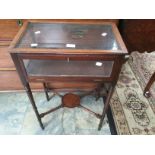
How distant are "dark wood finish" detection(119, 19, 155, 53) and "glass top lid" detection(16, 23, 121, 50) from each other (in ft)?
3.16

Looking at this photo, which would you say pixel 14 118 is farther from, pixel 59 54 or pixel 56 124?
pixel 59 54

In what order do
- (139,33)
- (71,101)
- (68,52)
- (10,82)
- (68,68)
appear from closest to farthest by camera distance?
(68,52) → (68,68) → (71,101) → (10,82) → (139,33)

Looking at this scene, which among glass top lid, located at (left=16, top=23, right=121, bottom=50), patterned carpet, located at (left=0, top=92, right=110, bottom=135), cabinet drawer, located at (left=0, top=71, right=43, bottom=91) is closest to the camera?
glass top lid, located at (left=16, top=23, right=121, bottom=50)

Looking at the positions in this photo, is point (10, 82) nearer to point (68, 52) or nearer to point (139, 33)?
point (68, 52)

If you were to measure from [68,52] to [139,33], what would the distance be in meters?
1.54

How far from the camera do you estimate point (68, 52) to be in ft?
2.62

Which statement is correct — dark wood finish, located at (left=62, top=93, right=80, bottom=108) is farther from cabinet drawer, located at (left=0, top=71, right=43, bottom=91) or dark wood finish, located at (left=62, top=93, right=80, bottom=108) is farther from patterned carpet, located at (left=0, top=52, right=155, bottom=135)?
cabinet drawer, located at (left=0, top=71, right=43, bottom=91)

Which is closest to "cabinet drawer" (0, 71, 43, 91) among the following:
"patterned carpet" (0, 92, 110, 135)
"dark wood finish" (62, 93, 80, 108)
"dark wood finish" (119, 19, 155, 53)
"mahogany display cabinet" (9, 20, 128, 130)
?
"patterned carpet" (0, 92, 110, 135)

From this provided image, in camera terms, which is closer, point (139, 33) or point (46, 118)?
point (46, 118)

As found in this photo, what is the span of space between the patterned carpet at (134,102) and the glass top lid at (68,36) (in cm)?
73

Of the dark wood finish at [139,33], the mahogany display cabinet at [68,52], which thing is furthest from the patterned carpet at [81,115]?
the dark wood finish at [139,33]

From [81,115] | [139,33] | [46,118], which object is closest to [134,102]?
[81,115]

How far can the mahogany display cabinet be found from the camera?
0.81 metres
